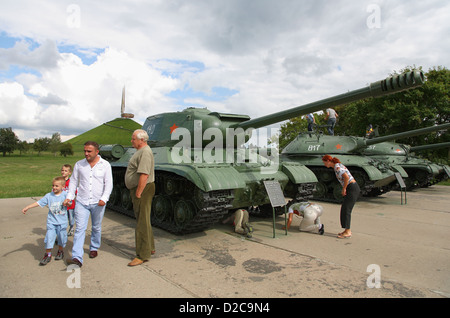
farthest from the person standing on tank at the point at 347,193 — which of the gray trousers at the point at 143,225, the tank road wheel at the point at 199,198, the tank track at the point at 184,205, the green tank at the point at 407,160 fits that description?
the green tank at the point at 407,160

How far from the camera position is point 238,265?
15.0 feet

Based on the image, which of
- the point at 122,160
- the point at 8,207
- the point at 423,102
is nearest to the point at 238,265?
the point at 122,160

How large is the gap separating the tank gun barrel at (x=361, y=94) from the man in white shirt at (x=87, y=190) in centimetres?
360

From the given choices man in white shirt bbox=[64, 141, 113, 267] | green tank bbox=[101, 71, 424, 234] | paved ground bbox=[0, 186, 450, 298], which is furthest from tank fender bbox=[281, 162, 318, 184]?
man in white shirt bbox=[64, 141, 113, 267]

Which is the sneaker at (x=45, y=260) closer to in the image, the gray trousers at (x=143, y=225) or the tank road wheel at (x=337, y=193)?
the gray trousers at (x=143, y=225)

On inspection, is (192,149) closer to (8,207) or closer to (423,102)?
(8,207)

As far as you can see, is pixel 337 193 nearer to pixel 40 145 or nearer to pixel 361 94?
pixel 361 94

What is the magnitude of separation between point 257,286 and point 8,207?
8667 millimetres

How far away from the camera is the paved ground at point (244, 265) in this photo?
3662mm

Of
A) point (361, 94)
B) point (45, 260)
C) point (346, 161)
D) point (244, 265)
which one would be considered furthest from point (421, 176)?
point (45, 260)

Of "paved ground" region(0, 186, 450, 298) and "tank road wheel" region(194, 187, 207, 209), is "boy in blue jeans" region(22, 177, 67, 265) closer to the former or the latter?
"paved ground" region(0, 186, 450, 298)

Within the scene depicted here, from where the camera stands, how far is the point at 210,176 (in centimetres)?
563

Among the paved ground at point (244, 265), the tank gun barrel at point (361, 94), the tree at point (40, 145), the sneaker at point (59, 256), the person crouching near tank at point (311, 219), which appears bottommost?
the paved ground at point (244, 265)

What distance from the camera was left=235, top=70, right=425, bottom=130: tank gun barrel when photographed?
4469 millimetres
